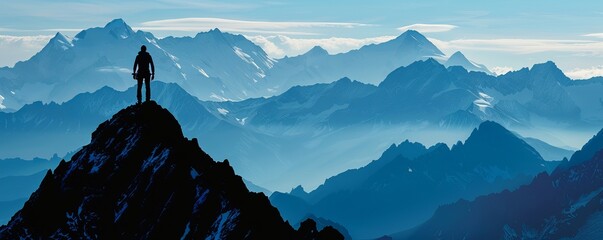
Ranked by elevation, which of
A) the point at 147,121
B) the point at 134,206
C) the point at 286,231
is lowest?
the point at 286,231

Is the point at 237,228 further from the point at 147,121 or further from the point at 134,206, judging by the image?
the point at 147,121

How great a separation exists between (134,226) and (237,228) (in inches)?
273

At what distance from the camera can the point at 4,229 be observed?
67.8 metres

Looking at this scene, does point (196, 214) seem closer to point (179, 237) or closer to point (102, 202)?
point (179, 237)

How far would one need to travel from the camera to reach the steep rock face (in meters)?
65.6

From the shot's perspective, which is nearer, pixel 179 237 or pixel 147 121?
pixel 179 237

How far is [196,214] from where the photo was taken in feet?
218

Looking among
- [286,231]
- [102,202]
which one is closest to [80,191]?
[102,202]

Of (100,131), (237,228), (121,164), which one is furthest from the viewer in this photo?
(100,131)

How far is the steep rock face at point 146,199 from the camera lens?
65625 millimetres

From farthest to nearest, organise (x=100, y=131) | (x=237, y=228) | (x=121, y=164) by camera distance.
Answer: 1. (x=100, y=131)
2. (x=121, y=164)
3. (x=237, y=228)

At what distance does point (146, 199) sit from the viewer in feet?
221

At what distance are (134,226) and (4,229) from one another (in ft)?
28.8

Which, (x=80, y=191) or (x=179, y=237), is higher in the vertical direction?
(x=80, y=191)
